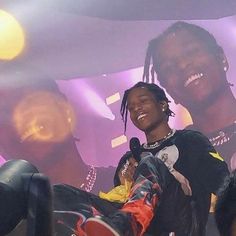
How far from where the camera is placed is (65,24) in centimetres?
196

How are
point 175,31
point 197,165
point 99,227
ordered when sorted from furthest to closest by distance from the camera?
1. point 175,31
2. point 197,165
3. point 99,227

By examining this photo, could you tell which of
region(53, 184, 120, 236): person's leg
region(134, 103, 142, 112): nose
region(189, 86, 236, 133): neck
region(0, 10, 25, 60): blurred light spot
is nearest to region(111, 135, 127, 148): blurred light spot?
region(134, 103, 142, 112): nose

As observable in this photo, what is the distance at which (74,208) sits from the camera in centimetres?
134

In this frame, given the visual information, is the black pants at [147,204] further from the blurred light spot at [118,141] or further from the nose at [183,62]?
the nose at [183,62]

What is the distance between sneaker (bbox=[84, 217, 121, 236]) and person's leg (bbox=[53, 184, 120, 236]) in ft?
0.22

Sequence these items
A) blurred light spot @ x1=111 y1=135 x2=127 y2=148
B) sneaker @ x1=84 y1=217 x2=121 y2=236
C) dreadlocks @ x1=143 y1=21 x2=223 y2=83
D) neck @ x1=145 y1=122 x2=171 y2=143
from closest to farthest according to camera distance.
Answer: sneaker @ x1=84 y1=217 x2=121 y2=236
neck @ x1=145 y1=122 x2=171 y2=143
blurred light spot @ x1=111 y1=135 x2=127 y2=148
dreadlocks @ x1=143 y1=21 x2=223 y2=83

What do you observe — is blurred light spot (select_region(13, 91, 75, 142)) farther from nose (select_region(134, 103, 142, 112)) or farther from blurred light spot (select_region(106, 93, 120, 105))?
nose (select_region(134, 103, 142, 112))

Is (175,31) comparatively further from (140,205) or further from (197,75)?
(140,205)

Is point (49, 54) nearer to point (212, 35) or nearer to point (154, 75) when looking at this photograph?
point (154, 75)

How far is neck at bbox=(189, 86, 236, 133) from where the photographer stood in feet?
5.78

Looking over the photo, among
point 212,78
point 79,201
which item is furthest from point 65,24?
point 79,201

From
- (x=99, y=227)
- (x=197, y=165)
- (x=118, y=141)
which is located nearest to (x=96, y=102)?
(x=118, y=141)

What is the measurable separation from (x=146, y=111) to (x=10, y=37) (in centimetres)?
68

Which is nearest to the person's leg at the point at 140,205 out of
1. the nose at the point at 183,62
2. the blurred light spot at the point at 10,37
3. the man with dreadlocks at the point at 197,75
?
the man with dreadlocks at the point at 197,75
